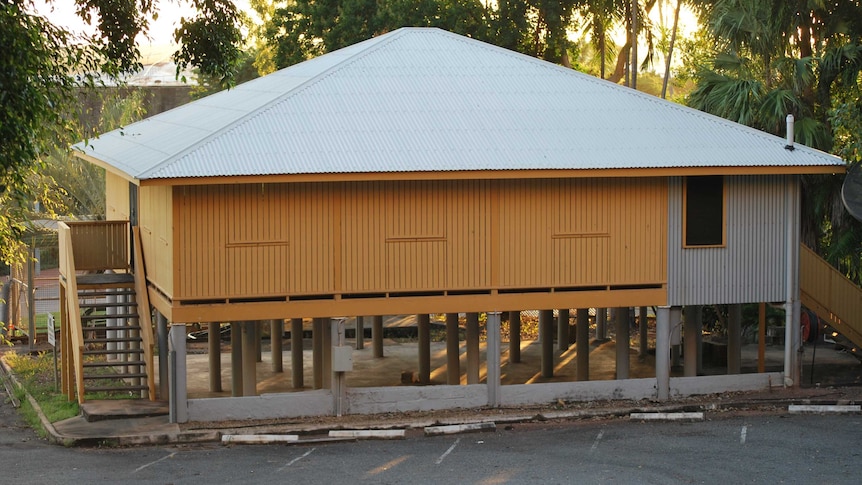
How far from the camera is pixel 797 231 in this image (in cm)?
2306

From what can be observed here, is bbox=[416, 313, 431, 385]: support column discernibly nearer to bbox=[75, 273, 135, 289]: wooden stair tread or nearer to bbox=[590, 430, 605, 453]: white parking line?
bbox=[75, 273, 135, 289]: wooden stair tread

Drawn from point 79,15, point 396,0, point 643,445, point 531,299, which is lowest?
point 643,445

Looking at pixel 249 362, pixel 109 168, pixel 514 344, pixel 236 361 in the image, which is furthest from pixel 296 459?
pixel 514 344

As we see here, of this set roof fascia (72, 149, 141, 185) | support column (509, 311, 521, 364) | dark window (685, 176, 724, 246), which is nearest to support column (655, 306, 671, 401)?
dark window (685, 176, 724, 246)

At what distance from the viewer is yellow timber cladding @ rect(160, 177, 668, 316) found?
20.5 meters

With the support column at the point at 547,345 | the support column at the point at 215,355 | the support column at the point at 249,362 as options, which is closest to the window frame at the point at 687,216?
the support column at the point at 547,345

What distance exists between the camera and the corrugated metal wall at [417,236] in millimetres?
20469

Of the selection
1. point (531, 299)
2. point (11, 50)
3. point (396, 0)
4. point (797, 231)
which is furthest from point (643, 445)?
point (396, 0)

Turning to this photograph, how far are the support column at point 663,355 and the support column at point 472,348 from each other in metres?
3.32

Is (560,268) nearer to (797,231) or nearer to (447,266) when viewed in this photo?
(447,266)

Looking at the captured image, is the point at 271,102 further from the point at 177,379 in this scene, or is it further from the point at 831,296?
the point at 831,296

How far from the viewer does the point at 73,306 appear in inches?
866

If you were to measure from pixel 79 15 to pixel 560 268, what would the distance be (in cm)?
918

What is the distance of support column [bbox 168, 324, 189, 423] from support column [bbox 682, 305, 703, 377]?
31.4 feet
